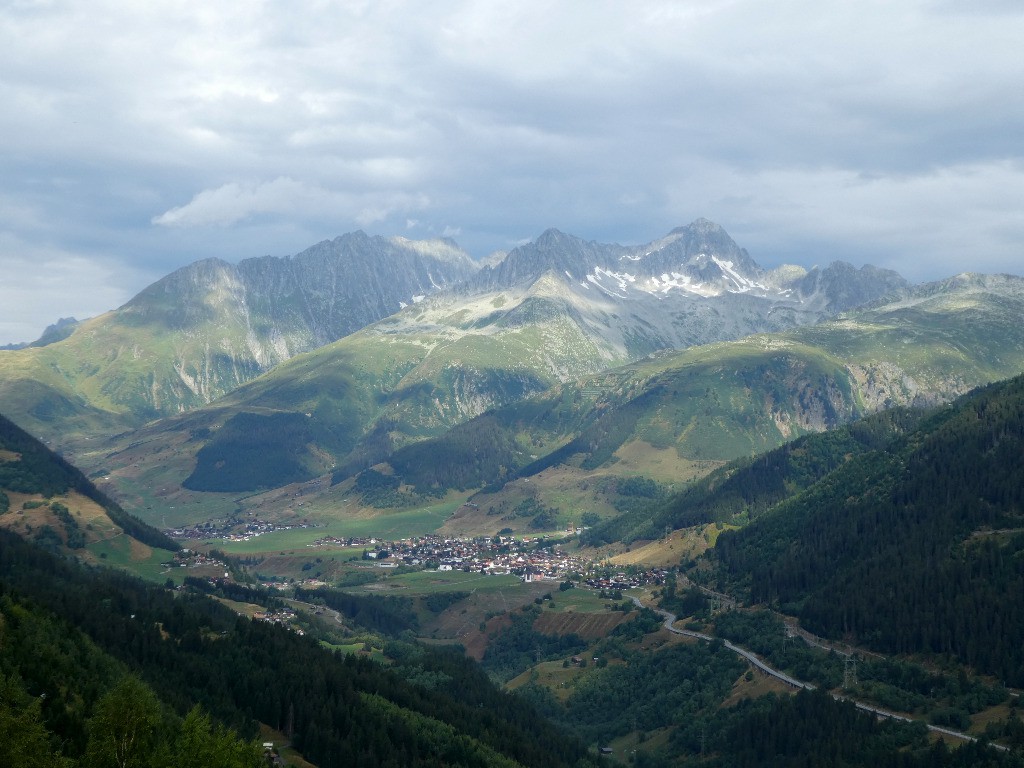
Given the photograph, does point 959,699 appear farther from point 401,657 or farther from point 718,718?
point 401,657

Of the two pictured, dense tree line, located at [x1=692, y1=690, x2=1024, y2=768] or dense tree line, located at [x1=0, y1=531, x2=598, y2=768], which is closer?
dense tree line, located at [x1=0, y1=531, x2=598, y2=768]

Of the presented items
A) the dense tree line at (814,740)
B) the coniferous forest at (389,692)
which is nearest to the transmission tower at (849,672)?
the coniferous forest at (389,692)

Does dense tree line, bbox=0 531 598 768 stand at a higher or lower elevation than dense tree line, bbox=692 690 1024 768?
higher

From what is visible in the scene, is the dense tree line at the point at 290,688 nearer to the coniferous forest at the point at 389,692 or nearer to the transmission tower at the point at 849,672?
the coniferous forest at the point at 389,692

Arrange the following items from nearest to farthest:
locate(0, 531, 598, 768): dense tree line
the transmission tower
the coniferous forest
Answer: the coniferous forest < locate(0, 531, 598, 768): dense tree line < the transmission tower

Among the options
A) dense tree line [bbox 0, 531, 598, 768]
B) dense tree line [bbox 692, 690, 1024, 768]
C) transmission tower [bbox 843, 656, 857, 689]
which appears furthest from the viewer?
transmission tower [bbox 843, 656, 857, 689]

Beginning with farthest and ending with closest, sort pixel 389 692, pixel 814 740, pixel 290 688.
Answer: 1. pixel 389 692
2. pixel 814 740
3. pixel 290 688

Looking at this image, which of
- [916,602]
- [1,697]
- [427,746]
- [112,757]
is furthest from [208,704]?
[916,602]

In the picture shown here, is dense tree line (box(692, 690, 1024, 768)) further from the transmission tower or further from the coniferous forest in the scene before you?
the transmission tower

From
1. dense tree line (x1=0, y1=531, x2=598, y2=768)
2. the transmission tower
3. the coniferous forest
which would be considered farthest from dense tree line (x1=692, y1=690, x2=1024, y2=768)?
dense tree line (x1=0, y1=531, x2=598, y2=768)

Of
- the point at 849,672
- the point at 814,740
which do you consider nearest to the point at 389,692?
the point at 814,740

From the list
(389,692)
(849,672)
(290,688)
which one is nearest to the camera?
(290,688)

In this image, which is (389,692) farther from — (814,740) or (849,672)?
(849,672)

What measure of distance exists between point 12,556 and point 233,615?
37933 millimetres
